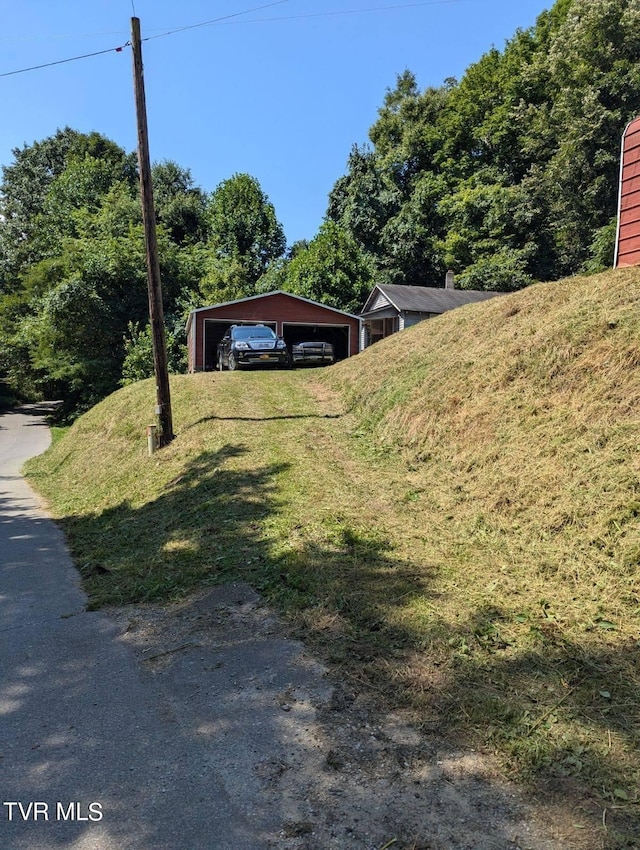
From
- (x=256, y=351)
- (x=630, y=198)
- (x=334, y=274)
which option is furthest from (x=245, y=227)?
(x=630, y=198)

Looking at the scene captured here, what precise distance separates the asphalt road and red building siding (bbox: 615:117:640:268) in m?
8.11

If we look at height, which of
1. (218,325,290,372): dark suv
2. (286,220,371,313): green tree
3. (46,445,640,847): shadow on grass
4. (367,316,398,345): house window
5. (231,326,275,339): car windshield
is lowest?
(46,445,640,847): shadow on grass

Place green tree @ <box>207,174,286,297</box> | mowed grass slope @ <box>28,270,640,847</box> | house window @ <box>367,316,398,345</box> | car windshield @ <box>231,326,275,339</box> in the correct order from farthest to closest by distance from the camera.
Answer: green tree @ <box>207,174,286,297</box> → house window @ <box>367,316,398,345</box> → car windshield @ <box>231,326,275,339</box> → mowed grass slope @ <box>28,270,640,847</box>

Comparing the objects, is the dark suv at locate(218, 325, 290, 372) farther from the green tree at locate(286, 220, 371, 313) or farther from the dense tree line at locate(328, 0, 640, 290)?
the dense tree line at locate(328, 0, 640, 290)

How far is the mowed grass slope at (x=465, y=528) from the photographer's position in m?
2.95

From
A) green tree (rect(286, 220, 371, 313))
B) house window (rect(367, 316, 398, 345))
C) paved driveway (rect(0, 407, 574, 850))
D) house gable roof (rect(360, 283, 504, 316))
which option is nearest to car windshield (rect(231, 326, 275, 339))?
house gable roof (rect(360, 283, 504, 316))

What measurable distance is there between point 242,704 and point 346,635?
896 mm

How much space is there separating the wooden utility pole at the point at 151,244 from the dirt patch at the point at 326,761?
7.68 m

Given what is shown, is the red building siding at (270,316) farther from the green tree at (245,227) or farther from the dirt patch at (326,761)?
the dirt patch at (326,761)

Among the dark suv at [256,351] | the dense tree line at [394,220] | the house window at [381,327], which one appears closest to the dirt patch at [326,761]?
the dark suv at [256,351]

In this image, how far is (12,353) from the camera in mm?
34938

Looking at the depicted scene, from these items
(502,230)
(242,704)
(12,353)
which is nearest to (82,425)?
(242,704)

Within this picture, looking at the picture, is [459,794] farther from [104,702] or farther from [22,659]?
[22,659]

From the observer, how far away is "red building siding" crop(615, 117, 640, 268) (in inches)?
341
